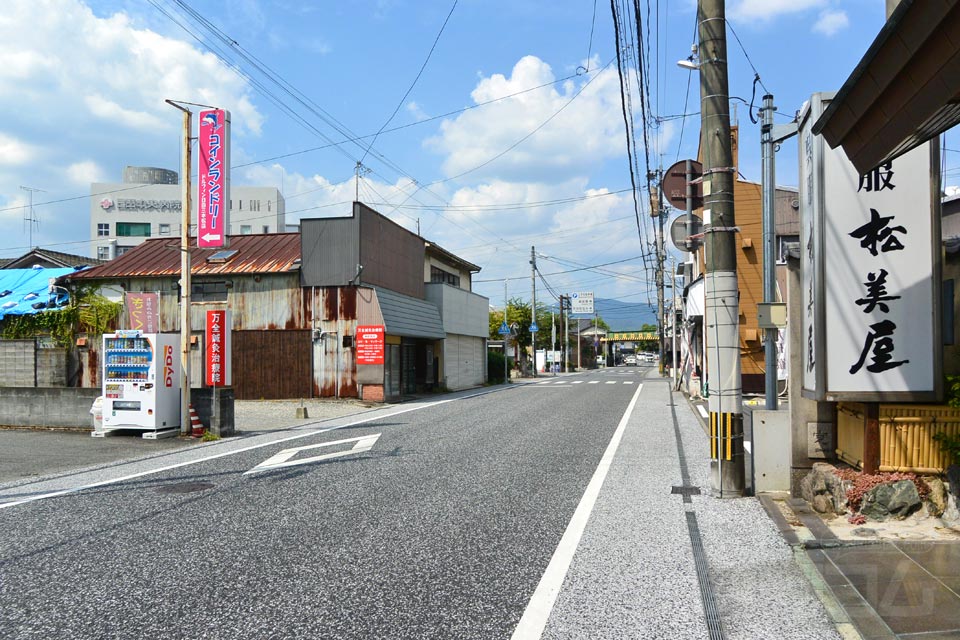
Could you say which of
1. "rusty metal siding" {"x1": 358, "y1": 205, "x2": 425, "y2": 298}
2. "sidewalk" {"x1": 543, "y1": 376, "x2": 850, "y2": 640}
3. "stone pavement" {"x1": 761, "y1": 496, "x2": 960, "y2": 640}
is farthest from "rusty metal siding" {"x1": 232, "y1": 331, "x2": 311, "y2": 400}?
"stone pavement" {"x1": 761, "y1": 496, "x2": 960, "y2": 640}

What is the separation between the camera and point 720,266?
8.13 meters

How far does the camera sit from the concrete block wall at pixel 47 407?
16.2 metres

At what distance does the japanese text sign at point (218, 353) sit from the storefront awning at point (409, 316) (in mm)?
8792

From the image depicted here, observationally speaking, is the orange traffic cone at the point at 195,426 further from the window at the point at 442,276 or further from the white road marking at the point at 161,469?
the window at the point at 442,276

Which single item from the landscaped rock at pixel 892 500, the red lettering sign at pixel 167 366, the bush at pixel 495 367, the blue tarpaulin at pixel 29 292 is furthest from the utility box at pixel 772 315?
the bush at pixel 495 367

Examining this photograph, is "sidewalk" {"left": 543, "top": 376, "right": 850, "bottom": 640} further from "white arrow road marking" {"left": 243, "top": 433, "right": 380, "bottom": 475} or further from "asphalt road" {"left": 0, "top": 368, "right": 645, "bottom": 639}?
"white arrow road marking" {"left": 243, "top": 433, "right": 380, "bottom": 475}

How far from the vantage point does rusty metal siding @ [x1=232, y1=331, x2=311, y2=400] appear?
25.0 meters

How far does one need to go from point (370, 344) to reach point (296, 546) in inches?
723

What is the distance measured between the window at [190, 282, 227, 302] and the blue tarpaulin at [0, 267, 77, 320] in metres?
4.43

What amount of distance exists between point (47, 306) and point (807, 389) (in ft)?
81.3

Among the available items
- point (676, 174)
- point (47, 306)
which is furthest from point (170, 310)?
point (676, 174)

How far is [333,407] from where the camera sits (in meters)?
23.1

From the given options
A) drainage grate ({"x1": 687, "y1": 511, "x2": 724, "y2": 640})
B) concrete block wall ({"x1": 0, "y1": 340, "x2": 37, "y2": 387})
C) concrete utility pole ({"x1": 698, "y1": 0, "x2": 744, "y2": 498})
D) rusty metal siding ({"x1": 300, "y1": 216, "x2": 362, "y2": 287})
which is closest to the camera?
drainage grate ({"x1": 687, "y1": 511, "x2": 724, "y2": 640})

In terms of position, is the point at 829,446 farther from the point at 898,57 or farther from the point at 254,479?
the point at 254,479
